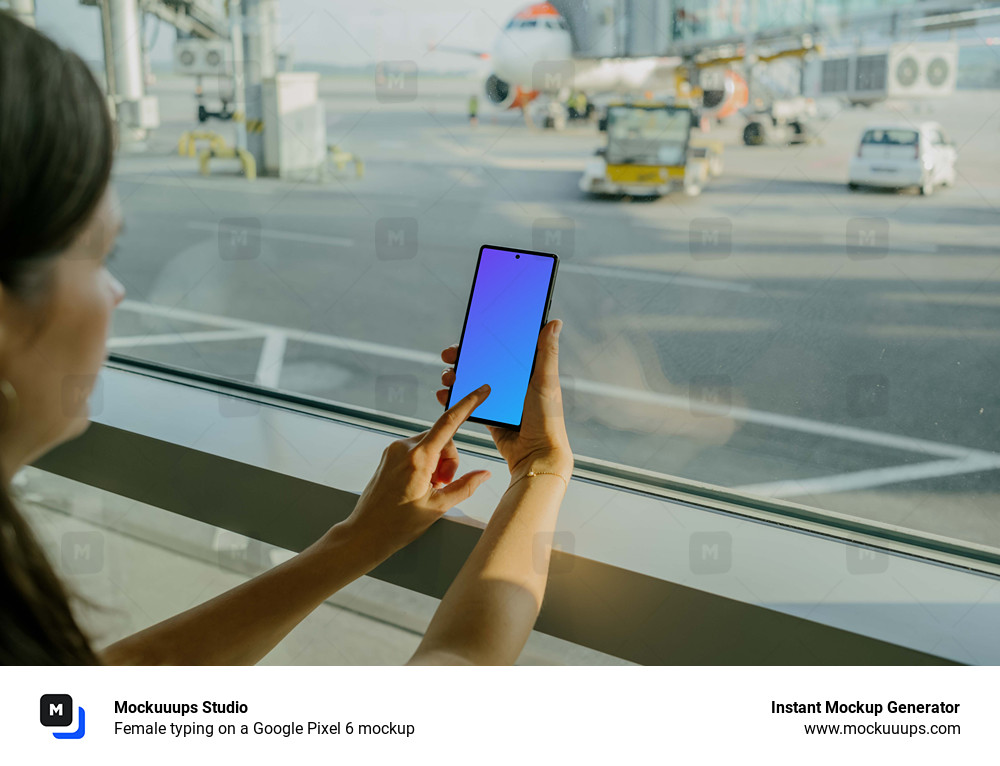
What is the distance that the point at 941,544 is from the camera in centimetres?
88

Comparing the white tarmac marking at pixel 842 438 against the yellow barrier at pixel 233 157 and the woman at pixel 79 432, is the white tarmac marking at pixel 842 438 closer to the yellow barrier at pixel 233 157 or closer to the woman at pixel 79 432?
the woman at pixel 79 432

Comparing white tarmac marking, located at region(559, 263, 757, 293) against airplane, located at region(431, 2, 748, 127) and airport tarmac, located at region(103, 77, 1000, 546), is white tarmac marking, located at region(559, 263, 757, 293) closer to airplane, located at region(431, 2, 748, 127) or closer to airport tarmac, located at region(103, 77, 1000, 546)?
airport tarmac, located at region(103, 77, 1000, 546)

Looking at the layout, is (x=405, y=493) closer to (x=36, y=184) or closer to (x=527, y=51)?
(x=36, y=184)

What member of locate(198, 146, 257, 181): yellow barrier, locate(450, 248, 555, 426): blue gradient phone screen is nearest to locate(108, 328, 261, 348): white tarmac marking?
locate(198, 146, 257, 181): yellow barrier

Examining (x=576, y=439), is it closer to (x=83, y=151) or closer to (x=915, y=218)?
(x=915, y=218)

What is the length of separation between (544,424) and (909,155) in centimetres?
53

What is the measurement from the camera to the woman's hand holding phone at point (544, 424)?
2.68ft

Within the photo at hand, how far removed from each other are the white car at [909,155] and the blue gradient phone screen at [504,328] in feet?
1.44

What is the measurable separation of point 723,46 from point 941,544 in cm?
68

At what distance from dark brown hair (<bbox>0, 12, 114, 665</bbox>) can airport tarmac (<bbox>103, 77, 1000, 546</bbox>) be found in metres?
0.51

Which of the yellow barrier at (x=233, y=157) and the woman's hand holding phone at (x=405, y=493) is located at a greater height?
the yellow barrier at (x=233, y=157)

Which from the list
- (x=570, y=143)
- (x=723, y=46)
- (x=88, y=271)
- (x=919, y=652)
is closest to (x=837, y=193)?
(x=723, y=46)

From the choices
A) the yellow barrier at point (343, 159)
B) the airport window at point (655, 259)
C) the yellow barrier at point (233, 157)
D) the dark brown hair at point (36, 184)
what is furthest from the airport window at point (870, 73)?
the yellow barrier at point (233, 157)
